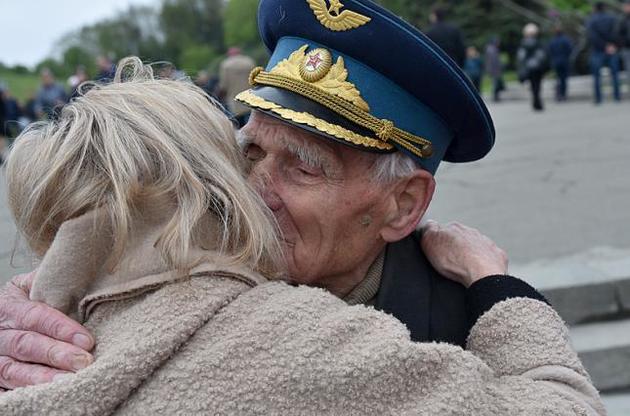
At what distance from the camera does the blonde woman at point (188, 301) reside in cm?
117

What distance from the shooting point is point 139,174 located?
1.29m

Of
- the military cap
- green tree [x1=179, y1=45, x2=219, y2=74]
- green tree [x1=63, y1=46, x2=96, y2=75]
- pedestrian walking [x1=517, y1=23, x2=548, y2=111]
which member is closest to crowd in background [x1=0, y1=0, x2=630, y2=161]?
pedestrian walking [x1=517, y1=23, x2=548, y2=111]

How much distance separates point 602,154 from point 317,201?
317 inches

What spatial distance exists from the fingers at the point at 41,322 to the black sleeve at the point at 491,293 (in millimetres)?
756

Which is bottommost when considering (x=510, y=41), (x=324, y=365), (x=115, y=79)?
(x=510, y=41)

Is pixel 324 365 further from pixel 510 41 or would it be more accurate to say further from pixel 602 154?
pixel 510 41

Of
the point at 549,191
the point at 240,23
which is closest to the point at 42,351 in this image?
the point at 549,191

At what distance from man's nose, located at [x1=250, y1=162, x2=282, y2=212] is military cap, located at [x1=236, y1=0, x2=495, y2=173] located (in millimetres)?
109

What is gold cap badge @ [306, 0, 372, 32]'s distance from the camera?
1.60 m

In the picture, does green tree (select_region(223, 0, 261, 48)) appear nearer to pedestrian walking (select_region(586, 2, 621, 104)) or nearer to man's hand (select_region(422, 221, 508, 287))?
pedestrian walking (select_region(586, 2, 621, 104))

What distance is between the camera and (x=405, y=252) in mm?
1787

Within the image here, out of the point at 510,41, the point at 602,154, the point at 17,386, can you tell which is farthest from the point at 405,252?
the point at 510,41

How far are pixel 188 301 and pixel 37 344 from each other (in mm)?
294

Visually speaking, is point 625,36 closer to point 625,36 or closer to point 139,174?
point 625,36
